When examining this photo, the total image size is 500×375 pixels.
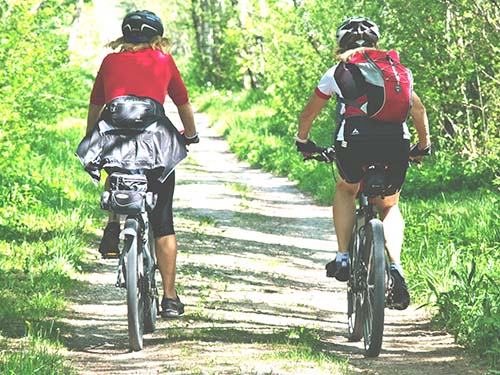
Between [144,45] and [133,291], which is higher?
[144,45]

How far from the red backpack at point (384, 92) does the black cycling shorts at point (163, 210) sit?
1328mm

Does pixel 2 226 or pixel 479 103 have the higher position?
pixel 479 103

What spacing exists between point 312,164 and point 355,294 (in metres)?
9.80

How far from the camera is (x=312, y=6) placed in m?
16.6

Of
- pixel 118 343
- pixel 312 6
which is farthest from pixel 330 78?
pixel 312 6

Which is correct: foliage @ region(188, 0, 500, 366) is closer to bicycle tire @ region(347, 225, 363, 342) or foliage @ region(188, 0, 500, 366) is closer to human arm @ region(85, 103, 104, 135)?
bicycle tire @ region(347, 225, 363, 342)

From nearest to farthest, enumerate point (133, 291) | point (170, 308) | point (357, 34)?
point (133, 291), point (357, 34), point (170, 308)

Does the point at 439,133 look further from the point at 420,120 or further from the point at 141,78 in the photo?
the point at 141,78

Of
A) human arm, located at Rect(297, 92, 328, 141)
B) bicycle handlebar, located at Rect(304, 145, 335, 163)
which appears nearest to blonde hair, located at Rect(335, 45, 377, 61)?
human arm, located at Rect(297, 92, 328, 141)

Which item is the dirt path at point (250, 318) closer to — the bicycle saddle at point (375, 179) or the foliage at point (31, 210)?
the foliage at point (31, 210)

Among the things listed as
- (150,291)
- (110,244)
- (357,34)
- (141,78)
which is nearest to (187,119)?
(141,78)

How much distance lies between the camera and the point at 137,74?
5.82 m

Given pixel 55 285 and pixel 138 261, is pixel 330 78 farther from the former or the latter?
pixel 55 285

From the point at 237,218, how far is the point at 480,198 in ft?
9.83
